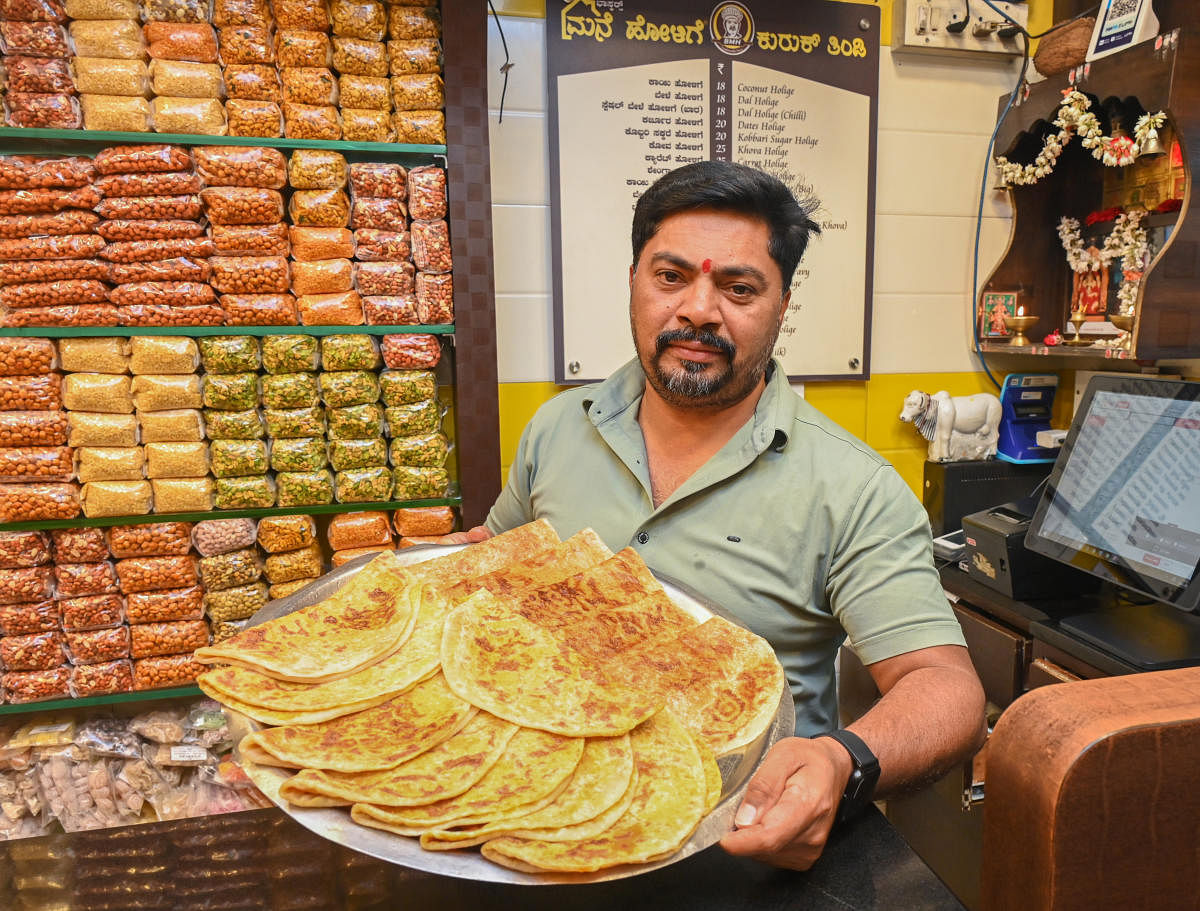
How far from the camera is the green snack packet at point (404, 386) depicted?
213cm

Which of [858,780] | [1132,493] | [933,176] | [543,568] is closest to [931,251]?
[933,176]

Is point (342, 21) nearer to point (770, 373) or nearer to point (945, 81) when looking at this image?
point (770, 373)

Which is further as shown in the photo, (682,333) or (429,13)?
(429,13)

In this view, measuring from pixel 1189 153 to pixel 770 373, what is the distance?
1420 mm

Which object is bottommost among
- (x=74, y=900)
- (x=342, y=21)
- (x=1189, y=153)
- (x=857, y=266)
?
(x=74, y=900)

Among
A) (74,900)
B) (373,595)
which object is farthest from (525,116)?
(74,900)

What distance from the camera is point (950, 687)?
113 centimetres

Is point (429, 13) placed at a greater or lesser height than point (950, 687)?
greater

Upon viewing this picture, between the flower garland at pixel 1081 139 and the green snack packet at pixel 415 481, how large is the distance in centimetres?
220

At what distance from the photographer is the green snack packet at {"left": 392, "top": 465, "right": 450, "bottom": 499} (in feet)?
7.14

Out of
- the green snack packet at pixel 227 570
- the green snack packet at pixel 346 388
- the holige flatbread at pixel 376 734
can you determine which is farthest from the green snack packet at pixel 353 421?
the holige flatbread at pixel 376 734

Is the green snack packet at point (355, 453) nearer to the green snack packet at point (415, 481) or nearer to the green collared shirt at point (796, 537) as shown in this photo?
the green snack packet at point (415, 481)

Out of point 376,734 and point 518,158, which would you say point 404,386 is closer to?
point 518,158

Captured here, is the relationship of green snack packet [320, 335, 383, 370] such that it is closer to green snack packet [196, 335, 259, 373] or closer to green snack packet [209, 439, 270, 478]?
green snack packet [196, 335, 259, 373]
